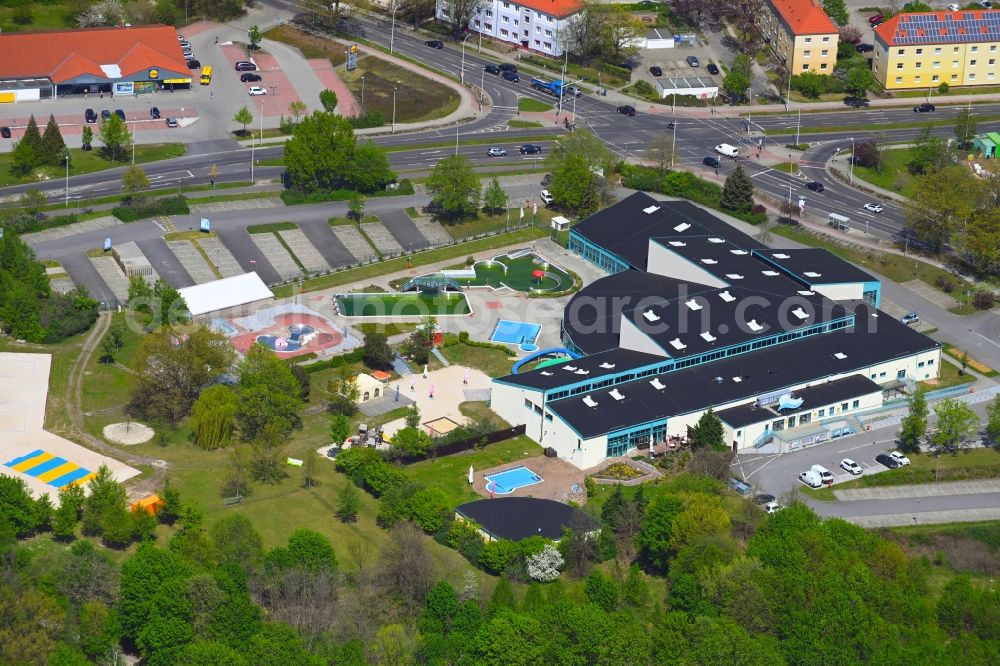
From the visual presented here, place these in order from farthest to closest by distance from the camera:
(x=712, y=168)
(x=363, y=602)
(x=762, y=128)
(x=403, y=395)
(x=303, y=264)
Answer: (x=762, y=128), (x=712, y=168), (x=303, y=264), (x=403, y=395), (x=363, y=602)

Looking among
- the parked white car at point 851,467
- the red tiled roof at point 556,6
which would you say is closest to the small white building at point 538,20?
the red tiled roof at point 556,6

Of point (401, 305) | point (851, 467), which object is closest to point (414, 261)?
point (401, 305)

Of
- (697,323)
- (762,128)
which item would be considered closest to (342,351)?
(697,323)

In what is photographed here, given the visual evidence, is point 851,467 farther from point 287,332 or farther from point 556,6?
point 556,6

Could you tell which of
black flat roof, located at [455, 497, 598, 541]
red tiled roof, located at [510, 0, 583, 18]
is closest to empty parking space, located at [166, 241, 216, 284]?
black flat roof, located at [455, 497, 598, 541]

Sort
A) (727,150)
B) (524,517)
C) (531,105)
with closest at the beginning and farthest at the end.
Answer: (524,517), (727,150), (531,105)

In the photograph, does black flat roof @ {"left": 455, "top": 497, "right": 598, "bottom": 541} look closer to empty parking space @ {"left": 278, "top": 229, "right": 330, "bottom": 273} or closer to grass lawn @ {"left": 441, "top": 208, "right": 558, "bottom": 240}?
empty parking space @ {"left": 278, "top": 229, "right": 330, "bottom": 273}

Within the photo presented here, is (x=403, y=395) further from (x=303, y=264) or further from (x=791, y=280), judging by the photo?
(x=791, y=280)
